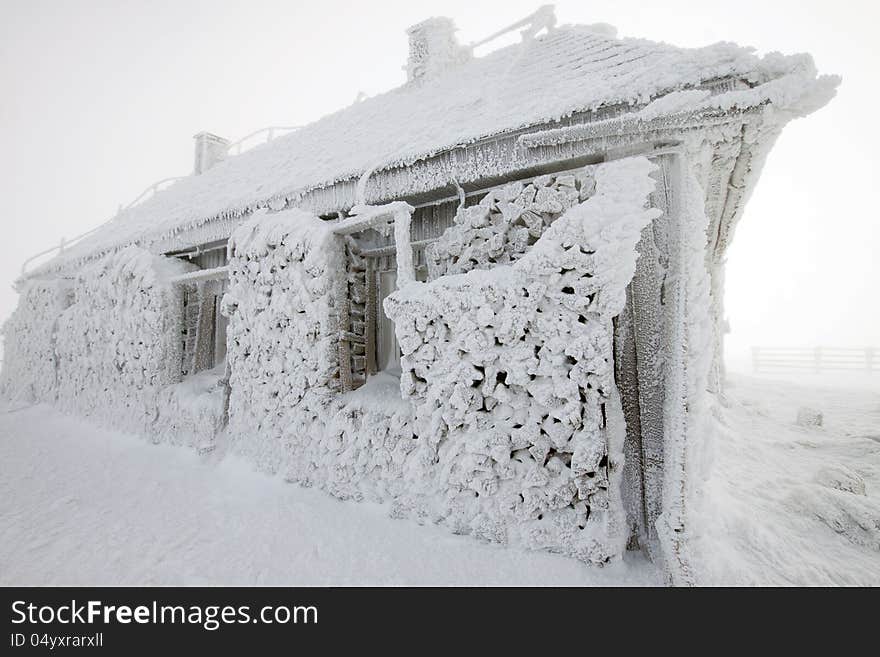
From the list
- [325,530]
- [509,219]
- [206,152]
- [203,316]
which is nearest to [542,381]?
[509,219]

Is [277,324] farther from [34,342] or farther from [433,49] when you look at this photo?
[34,342]

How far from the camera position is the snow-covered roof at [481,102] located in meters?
3.09

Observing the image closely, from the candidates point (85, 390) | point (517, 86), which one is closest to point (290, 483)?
point (517, 86)

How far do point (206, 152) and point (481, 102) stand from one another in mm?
11023

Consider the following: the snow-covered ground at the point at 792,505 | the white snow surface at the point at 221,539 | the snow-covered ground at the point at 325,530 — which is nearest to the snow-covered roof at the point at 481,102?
the snow-covered ground at the point at 792,505

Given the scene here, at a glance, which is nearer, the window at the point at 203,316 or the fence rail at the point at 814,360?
the window at the point at 203,316

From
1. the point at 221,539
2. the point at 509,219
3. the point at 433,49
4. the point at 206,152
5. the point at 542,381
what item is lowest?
the point at 221,539

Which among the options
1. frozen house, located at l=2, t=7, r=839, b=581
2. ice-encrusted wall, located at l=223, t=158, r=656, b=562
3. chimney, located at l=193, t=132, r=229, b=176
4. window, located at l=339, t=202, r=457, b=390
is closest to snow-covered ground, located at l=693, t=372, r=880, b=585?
frozen house, located at l=2, t=7, r=839, b=581

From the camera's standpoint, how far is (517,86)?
457 centimetres

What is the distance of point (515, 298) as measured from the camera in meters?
3.23

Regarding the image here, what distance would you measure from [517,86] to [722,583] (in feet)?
16.5

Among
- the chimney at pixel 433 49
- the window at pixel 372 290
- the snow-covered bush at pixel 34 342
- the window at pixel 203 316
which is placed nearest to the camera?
the window at pixel 372 290

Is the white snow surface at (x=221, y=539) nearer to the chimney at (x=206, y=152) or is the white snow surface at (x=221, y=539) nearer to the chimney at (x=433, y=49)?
the chimney at (x=433, y=49)

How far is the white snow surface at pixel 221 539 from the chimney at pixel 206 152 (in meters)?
9.77
